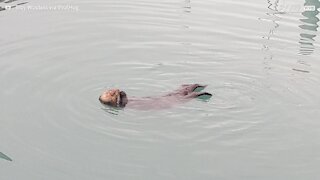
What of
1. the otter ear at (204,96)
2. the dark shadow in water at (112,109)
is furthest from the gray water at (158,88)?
the otter ear at (204,96)

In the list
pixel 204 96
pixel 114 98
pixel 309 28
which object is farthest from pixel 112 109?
pixel 309 28

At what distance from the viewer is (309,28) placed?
12.5m

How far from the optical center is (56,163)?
272 inches

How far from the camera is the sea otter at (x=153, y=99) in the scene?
8.23 meters

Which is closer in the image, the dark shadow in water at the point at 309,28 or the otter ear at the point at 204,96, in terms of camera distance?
→ the otter ear at the point at 204,96

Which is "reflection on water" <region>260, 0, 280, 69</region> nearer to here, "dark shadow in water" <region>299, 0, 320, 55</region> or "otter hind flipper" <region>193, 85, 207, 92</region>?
"dark shadow in water" <region>299, 0, 320, 55</region>

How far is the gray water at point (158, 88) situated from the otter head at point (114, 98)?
147 millimetres

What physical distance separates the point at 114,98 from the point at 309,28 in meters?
6.33

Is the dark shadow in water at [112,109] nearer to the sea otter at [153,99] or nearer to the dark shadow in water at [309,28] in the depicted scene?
the sea otter at [153,99]

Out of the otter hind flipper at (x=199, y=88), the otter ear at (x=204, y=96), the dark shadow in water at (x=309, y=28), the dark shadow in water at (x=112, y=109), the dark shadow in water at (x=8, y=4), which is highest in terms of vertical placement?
the dark shadow in water at (x=8, y=4)

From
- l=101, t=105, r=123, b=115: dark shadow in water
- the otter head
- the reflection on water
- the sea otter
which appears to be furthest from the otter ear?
the reflection on water

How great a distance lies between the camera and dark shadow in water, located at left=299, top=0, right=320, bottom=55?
37.0ft

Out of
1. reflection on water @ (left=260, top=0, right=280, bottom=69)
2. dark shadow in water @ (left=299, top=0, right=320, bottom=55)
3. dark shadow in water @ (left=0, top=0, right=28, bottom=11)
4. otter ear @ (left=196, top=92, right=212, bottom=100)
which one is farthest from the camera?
dark shadow in water @ (left=0, top=0, right=28, bottom=11)

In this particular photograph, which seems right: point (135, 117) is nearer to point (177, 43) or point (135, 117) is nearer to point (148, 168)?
point (148, 168)
